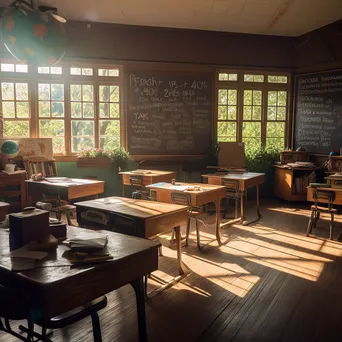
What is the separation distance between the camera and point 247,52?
7.71 meters

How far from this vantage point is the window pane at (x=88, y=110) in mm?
7125

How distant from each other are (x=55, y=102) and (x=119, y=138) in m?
1.34

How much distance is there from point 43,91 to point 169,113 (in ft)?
7.79

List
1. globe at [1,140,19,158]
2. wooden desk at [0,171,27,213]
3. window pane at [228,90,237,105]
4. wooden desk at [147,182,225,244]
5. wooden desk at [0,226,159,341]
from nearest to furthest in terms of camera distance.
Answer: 1. wooden desk at [0,226,159,341]
2. wooden desk at [147,182,225,244]
3. wooden desk at [0,171,27,213]
4. globe at [1,140,19,158]
5. window pane at [228,90,237,105]

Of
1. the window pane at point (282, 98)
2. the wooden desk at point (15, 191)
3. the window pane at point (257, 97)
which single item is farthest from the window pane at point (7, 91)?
the window pane at point (282, 98)

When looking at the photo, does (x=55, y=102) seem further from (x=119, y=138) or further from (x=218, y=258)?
(x=218, y=258)

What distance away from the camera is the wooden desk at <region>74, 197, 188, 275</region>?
2.80 metres

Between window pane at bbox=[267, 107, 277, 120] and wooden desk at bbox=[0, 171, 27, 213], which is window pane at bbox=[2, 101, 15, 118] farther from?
window pane at bbox=[267, 107, 277, 120]

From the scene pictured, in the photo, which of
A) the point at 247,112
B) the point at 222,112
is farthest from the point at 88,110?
the point at 247,112

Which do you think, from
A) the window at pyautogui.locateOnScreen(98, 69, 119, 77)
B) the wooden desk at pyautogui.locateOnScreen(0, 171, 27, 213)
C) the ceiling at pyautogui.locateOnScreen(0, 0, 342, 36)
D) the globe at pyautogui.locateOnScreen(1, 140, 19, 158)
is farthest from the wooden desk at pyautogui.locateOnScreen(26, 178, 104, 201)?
the ceiling at pyautogui.locateOnScreen(0, 0, 342, 36)

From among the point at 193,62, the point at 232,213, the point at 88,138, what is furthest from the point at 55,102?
the point at 232,213

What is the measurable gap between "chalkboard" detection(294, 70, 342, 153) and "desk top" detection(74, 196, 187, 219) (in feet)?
16.9

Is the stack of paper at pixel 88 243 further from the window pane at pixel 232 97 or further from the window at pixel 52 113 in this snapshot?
the window pane at pixel 232 97

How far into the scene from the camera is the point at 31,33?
267 cm
